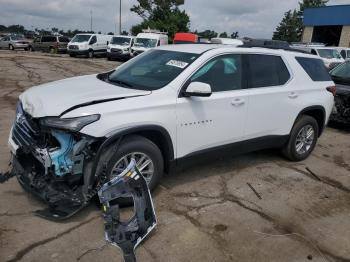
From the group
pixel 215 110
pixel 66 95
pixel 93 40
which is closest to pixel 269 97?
pixel 215 110

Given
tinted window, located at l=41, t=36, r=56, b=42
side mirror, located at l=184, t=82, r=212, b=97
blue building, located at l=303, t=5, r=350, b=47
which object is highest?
blue building, located at l=303, t=5, r=350, b=47

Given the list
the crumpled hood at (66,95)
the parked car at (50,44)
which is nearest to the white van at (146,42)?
the parked car at (50,44)

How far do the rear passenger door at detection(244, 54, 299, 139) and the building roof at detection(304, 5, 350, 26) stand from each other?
34332 millimetres

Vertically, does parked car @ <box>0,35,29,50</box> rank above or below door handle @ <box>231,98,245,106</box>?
below

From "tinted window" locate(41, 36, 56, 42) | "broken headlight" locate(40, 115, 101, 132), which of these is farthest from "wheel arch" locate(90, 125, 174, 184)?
"tinted window" locate(41, 36, 56, 42)

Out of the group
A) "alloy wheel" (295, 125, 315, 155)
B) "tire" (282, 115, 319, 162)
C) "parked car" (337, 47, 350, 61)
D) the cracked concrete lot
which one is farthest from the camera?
"parked car" (337, 47, 350, 61)

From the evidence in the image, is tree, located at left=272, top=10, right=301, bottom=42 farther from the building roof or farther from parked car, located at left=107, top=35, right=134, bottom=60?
parked car, located at left=107, top=35, right=134, bottom=60

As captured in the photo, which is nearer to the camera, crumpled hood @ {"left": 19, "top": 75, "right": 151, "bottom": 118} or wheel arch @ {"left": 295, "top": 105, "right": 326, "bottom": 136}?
crumpled hood @ {"left": 19, "top": 75, "right": 151, "bottom": 118}

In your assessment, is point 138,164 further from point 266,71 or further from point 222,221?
point 266,71

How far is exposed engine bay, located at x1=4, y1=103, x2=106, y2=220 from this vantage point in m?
3.51

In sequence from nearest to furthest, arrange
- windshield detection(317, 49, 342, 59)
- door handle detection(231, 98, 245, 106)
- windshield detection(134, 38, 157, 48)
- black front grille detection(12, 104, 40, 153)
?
black front grille detection(12, 104, 40, 153) → door handle detection(231, 98, 245, 106) → windshield detection(317, 49, 342, 59) → windshield detection(134, 38, 157, 48)

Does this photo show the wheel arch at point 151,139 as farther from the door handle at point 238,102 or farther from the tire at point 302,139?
the tire at point 302,139

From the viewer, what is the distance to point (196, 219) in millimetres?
3910

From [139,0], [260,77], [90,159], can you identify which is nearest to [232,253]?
[90,159]
